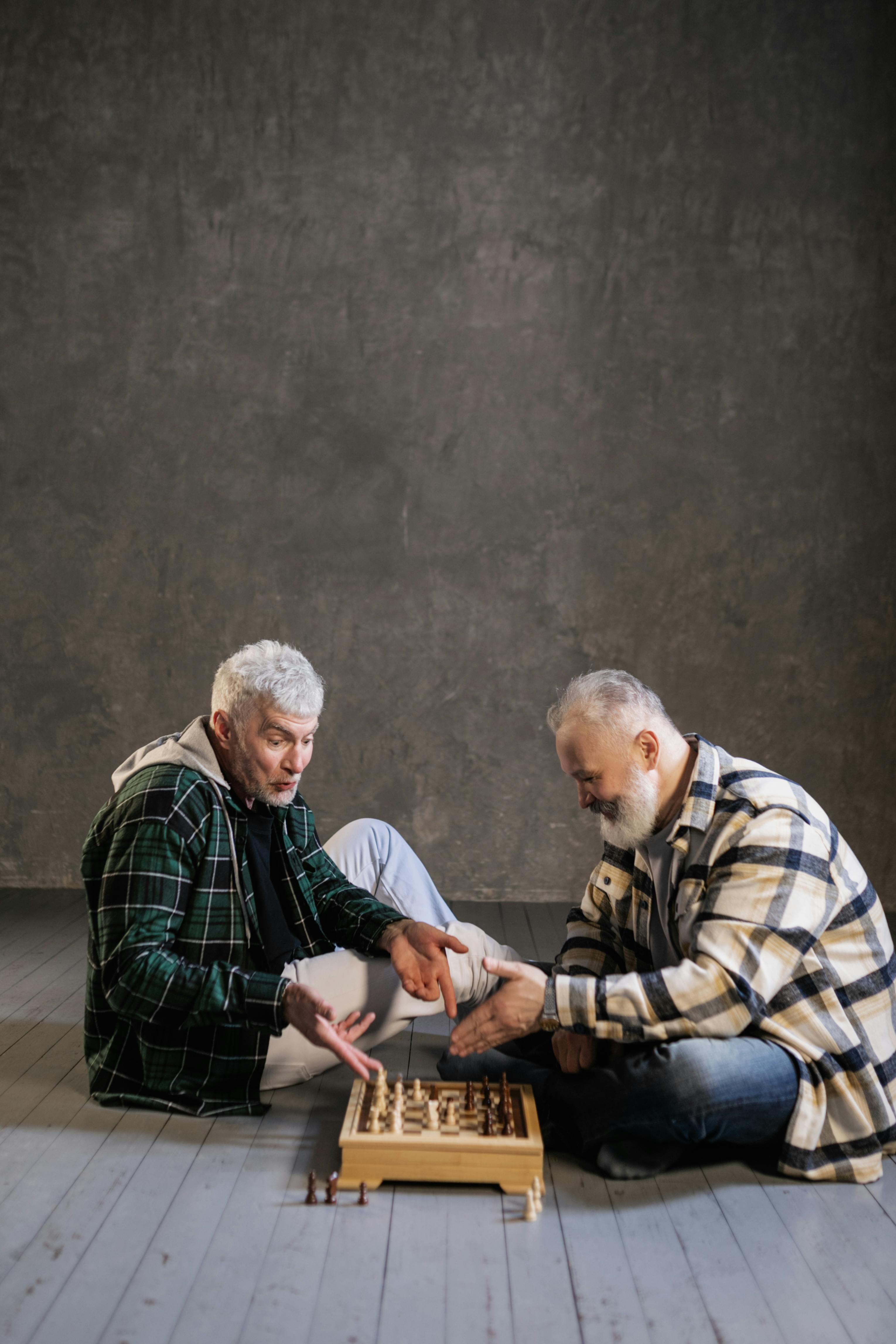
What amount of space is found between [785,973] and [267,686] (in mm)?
1235

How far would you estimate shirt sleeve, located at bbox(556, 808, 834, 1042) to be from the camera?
6.71 feet

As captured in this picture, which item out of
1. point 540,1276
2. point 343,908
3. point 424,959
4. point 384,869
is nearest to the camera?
point 540,1276

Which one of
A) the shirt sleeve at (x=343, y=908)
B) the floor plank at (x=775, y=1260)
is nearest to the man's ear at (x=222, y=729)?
the shirt sleeve at (x=343, y=908)

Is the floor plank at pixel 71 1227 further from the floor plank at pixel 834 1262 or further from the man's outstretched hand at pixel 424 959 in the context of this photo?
the floor plank at pixel 834 1262

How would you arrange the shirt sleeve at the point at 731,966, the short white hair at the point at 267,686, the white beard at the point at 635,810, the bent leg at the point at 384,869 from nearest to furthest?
the shirt sleeve at the point at 731,966
the white beard at the point at 635,810
the short white hair at the point at 267,686
the bent leg at the point at 384,869

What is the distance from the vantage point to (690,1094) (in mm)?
2059

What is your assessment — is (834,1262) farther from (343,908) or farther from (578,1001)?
(343,908)

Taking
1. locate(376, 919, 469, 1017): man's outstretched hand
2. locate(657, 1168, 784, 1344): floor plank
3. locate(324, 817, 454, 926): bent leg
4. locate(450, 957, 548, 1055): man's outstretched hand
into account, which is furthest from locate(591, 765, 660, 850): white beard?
locate(324, 817, 454, 926): bent leg

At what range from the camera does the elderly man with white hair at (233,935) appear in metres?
2.25

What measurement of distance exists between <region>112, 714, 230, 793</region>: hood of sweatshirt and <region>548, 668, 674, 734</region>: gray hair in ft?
2.52

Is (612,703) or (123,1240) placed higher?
(612,703)

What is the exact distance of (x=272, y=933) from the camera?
2.55 metres

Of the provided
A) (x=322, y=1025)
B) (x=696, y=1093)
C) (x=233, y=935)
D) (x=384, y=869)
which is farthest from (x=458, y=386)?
(x=696, y=1093)

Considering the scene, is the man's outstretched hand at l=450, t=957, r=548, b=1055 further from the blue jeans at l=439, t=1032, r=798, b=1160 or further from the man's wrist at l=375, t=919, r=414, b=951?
the man's wrist at l=375, t=919, r=414, b=951
